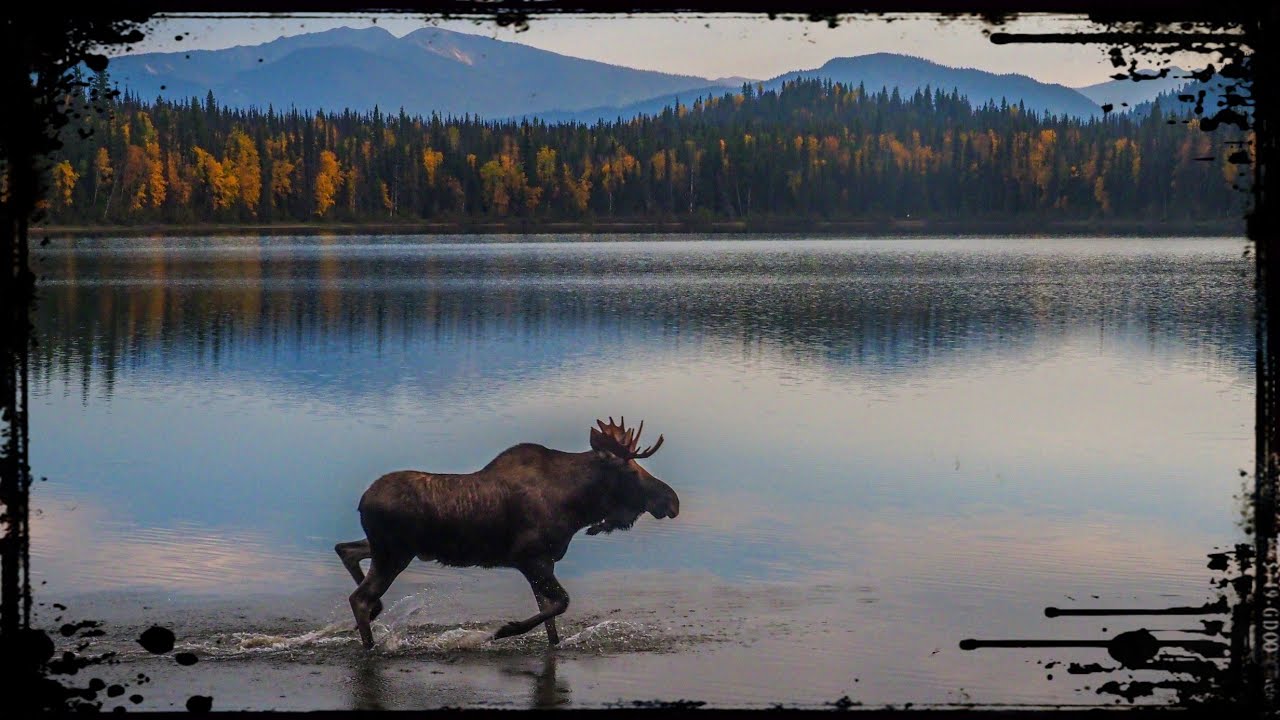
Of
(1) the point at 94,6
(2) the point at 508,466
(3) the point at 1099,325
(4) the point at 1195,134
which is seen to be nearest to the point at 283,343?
(3) the point at 1099,325

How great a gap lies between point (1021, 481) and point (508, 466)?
977 cm

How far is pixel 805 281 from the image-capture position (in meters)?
60.4

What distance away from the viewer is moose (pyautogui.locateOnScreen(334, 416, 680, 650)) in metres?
10.2

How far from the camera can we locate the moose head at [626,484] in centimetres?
1034

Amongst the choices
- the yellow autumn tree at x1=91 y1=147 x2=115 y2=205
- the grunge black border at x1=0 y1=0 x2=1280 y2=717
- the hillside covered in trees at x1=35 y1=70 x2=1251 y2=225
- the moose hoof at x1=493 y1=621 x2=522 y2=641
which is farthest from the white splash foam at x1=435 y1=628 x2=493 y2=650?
the hillside covered in trees at x1=35 y1=70 x2=1251 y2=225

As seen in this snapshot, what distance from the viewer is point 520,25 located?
20.4 ft

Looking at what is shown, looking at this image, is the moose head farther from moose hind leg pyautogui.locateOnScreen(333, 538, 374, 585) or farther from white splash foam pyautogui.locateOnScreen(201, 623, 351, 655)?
white splash foam pyautogui.locateOnScreen(201, 623, 351, 655)

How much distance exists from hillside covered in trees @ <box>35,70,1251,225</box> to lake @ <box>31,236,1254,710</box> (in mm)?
109959

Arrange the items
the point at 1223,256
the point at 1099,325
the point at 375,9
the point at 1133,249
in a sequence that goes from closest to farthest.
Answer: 1. the point at 375,9
2. the point at 1099,325
3. the point at 1223,256
4. the point at 1133,249

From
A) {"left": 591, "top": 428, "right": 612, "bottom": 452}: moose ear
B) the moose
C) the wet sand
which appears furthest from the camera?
{"left": 591, "top": 428, "right": 612, "bottom": 452}: moose ear

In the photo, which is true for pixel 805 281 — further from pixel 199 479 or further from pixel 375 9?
pixel 375 9

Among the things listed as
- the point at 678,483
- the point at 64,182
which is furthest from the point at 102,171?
the point at 678,483

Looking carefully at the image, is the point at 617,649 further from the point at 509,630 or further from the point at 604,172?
the point at 604,172

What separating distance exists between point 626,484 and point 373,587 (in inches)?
69.4
